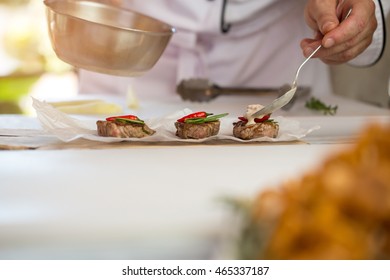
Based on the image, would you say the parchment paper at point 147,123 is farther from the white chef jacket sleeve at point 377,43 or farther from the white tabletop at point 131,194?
the white chef jacket sleeve at point 377,43

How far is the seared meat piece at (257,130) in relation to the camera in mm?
870

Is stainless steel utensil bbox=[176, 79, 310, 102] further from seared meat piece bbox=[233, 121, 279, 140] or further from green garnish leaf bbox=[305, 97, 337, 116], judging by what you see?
seared meat piece bbox=[233, 121, 279, 140]

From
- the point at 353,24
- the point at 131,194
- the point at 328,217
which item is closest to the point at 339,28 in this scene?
the point at 353,24

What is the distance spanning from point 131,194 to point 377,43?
0.89 meters

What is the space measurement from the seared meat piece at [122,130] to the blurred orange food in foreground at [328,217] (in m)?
0.50

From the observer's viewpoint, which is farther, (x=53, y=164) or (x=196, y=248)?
(x=53, y=164)

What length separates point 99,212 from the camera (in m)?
0.50

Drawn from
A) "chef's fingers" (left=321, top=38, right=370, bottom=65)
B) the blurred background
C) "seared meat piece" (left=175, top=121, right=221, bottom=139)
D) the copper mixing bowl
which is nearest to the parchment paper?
"seared meat piece" (left=175, top=121, right=221, bottom=139)

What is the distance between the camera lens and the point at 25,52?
10.4 feet

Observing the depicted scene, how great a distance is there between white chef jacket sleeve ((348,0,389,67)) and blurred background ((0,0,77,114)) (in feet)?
6.81

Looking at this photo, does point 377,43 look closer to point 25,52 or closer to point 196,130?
point 196,130
